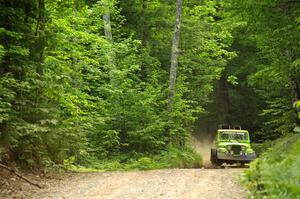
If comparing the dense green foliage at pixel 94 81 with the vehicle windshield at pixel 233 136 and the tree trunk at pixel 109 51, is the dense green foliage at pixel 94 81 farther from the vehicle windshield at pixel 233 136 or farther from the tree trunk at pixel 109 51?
the vehicle windshield at pixel 233 136

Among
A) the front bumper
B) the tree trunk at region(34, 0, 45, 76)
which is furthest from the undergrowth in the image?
the tree trunk at region(34, 0, 45, 76)

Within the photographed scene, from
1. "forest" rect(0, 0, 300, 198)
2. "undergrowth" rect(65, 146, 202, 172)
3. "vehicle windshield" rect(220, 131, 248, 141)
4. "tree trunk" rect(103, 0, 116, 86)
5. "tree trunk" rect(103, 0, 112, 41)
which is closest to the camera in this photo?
"forest" rect(0, 0, 300, 198)

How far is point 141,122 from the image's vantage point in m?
21.6

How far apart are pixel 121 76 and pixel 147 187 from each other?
1130 centimetres

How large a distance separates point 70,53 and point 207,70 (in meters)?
11.1

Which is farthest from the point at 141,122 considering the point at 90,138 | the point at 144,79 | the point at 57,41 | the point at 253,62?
the point at 253,62

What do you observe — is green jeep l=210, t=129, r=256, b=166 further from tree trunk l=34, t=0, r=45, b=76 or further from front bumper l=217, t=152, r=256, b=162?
tree trunk l=34, t=0, r=45, b=76

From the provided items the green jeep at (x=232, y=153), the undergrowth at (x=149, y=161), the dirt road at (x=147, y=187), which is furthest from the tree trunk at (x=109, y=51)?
the dirt road at (x=147, y=187)

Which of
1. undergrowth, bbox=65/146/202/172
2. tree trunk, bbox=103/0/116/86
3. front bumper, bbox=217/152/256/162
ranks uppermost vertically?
tree trunk, bbox=103/0/116/86

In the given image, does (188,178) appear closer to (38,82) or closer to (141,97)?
(38,82)

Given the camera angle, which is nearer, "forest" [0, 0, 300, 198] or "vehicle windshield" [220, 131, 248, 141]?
"forest" [0, 0, 300, 198]

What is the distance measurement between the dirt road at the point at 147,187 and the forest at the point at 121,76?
1.40 meters

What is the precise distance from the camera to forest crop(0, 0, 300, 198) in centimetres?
1298

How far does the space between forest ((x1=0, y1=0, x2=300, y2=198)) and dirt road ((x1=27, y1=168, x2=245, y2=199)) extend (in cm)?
140
